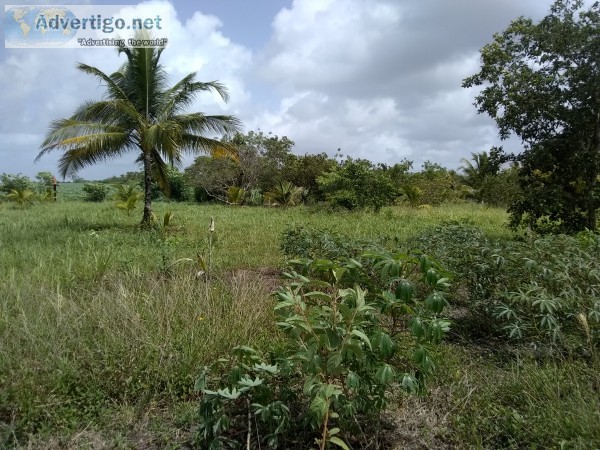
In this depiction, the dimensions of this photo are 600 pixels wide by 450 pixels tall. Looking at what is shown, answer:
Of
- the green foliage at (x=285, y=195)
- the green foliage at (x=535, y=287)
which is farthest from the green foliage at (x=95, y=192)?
the green foliage at (x=535, y=287)

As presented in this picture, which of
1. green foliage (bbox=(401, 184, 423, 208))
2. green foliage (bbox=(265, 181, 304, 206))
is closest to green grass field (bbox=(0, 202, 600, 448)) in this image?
green foliage (bbox=(401, 184, 423, 208))

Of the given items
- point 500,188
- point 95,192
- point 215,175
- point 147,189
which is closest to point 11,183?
point 95,192

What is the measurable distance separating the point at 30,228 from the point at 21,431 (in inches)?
413

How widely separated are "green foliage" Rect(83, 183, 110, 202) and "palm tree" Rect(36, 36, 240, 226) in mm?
17782

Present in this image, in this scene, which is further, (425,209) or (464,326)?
(425,209)

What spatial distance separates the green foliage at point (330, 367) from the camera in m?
1.89

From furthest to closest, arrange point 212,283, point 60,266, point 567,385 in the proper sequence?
point 60,266 → point 212,283 → point 567,385

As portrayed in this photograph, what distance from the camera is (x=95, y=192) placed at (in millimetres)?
28000

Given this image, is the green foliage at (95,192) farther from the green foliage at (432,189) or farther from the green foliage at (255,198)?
the green foliage at (432,189)

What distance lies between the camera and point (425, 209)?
17859mm

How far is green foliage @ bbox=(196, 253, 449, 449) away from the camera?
1.89 m

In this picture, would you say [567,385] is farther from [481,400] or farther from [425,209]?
[425,209]

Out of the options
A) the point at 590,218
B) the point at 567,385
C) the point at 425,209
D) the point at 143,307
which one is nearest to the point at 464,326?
the point at 567,385

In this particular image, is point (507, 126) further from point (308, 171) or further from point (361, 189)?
point (308, 171)
